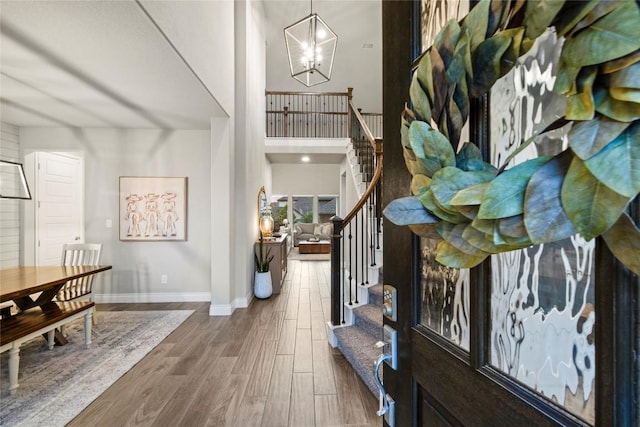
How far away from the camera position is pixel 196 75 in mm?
2719

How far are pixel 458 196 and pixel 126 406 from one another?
2.77 m

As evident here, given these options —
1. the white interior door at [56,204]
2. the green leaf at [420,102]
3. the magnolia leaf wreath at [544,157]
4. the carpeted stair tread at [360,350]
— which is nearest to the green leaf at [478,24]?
the magnolia leaf wreath at [544,157]

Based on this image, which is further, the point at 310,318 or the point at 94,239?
the point at 94,239

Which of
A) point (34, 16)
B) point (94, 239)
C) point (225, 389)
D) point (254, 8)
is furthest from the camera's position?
point (254, 8)

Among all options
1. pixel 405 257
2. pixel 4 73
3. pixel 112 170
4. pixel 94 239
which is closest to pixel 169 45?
pixel 4 73

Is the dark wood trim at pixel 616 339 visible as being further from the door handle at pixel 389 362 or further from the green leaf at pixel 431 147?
the door handle at pixel 389 362

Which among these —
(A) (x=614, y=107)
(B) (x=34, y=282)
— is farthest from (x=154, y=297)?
(A) (x=614, y=107)

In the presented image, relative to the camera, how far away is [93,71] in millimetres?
2553

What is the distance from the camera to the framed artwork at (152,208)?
14.5 feet

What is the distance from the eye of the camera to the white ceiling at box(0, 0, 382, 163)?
1842 mm

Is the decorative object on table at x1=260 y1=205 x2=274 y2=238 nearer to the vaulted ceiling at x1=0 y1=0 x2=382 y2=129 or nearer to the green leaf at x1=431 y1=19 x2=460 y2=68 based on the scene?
the vaulted ceiling at x1=0 y1=0 x2=382 y2=129

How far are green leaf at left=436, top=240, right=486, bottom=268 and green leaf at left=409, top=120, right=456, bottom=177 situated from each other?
13 cm

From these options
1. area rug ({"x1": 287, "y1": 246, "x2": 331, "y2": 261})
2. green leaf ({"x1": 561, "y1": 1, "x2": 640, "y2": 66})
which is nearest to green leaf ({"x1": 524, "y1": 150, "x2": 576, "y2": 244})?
green leaf ({"x1": 561, "y1": 1, "x2": 640, "y2": 66})

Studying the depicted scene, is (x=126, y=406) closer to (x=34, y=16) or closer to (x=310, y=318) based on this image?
(x=310, y=318)
